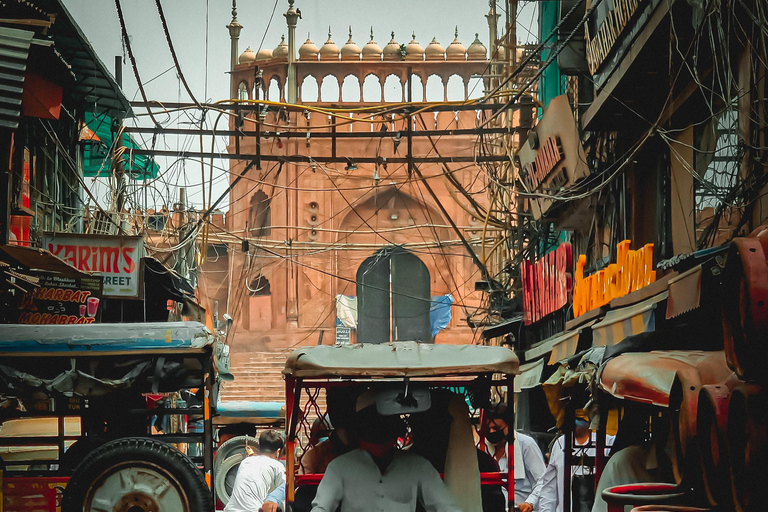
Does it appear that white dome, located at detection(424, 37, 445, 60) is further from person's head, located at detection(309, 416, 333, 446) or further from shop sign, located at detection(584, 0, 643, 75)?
person's head, located at detection(309, 416, 333, 446)

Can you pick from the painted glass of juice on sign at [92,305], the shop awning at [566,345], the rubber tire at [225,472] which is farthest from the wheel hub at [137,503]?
the rubber tire at [225,472]

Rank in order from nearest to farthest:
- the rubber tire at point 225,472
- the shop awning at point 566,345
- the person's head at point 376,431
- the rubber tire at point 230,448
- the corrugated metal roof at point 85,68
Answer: the person's head at point 376,431 < the shop awning at point 566,345 < the corrugated metal roof at point 85,68 < the rubber tire at point 225,472 < the rubber tire at point 230,448

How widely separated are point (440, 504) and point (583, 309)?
836cm

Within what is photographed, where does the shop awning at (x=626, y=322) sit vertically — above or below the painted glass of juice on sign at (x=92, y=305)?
below

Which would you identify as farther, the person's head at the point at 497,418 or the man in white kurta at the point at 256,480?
the man in white kurta at the point at 256,480

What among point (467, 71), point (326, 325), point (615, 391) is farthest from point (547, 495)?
point (467, 71)

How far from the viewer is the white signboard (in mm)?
15703

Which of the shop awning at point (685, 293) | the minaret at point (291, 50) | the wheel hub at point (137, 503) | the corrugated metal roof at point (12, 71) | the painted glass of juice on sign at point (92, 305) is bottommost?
the wheel hub at point (137, 503)

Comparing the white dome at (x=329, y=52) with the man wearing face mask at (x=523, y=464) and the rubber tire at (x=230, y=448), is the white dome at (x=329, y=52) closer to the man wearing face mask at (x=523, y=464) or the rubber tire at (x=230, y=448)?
the rubber tire at (x=230, y=448)

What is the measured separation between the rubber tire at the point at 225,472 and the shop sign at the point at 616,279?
6.38 m

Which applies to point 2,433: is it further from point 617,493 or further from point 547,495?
point 617,493

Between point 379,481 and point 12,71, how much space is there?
567cm

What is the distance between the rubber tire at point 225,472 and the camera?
1753 cm

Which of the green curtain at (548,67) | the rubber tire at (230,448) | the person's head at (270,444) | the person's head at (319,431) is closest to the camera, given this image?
the person's head at (319,431)
